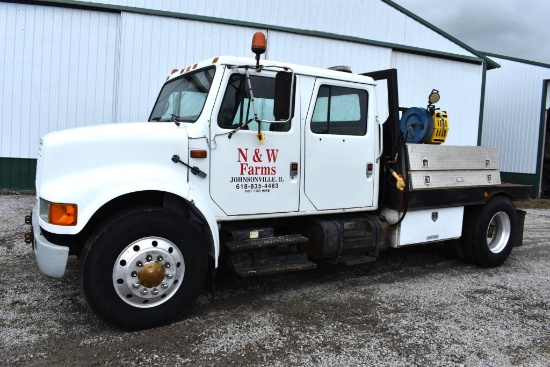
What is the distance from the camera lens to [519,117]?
1741cm

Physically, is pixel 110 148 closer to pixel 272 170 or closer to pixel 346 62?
pixel 272 170

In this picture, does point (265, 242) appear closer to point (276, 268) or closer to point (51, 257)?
point (276, 268)

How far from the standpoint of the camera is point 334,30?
12.4 metres

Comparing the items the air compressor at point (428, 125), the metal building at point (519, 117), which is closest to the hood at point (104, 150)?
the air compressor at point (428, 125)

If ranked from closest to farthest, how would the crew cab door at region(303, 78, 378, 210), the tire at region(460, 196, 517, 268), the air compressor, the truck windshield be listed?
the truck windshield, the crew cab door at region(303, 78, 378, 210), the air compressor, the tire at region(460, 196, 517, 268)

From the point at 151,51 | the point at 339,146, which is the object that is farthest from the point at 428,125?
the point at 151,51

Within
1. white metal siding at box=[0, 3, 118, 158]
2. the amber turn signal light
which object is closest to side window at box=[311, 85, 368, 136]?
the amber turn signal light

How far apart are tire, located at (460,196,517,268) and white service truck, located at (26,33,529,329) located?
292 mm

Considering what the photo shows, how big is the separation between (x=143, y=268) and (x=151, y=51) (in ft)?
26.6

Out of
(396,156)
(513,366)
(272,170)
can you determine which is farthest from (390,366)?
Answer: (396,156)

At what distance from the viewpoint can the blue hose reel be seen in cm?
570

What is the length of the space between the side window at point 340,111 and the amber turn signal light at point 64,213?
2.39 metres

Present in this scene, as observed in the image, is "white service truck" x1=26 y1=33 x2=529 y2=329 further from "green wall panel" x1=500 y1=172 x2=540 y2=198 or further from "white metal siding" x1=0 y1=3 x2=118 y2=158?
"green wall panel" x1=500 y1=172 x2=540 y2=198

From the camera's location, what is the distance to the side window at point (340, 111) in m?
4.71
